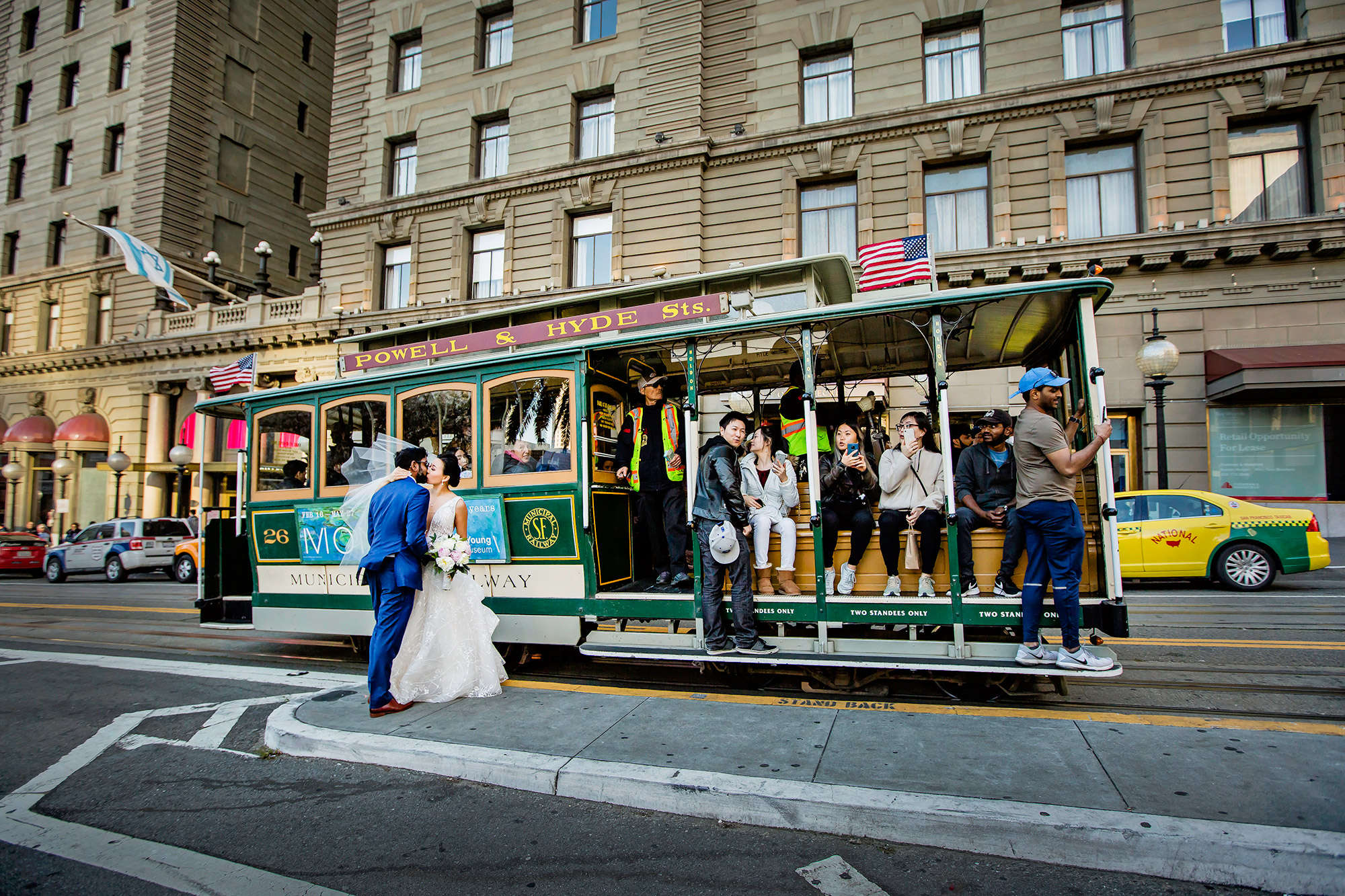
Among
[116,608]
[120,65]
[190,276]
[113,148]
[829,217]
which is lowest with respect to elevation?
[116,608]

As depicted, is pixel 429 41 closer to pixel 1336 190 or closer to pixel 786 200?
pixel 786 200

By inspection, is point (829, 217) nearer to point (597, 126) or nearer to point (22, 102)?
point (597, 126)

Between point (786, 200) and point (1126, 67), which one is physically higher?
point (1126, 67)

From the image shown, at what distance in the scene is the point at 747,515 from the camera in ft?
→ 19.6

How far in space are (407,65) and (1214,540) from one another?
26.7 metres

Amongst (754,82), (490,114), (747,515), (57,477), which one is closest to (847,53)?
(754,82)

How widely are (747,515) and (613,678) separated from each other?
2.06 meters

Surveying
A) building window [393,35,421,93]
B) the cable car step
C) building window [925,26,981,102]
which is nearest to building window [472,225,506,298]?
building window [393,35,421,93]

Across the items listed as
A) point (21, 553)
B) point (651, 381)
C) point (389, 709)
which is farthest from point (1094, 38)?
point (21, 553)

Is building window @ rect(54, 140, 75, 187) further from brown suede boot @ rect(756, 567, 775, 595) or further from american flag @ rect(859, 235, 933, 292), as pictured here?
brown suede boot @ rect(756, 567, 775, 595)

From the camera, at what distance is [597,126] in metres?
21.0

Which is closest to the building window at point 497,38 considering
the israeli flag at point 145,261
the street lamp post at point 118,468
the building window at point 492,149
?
the building window at point 492,149

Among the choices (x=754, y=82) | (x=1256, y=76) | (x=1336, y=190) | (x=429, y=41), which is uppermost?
(x=429, y=41)

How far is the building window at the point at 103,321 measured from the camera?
30.0 m
